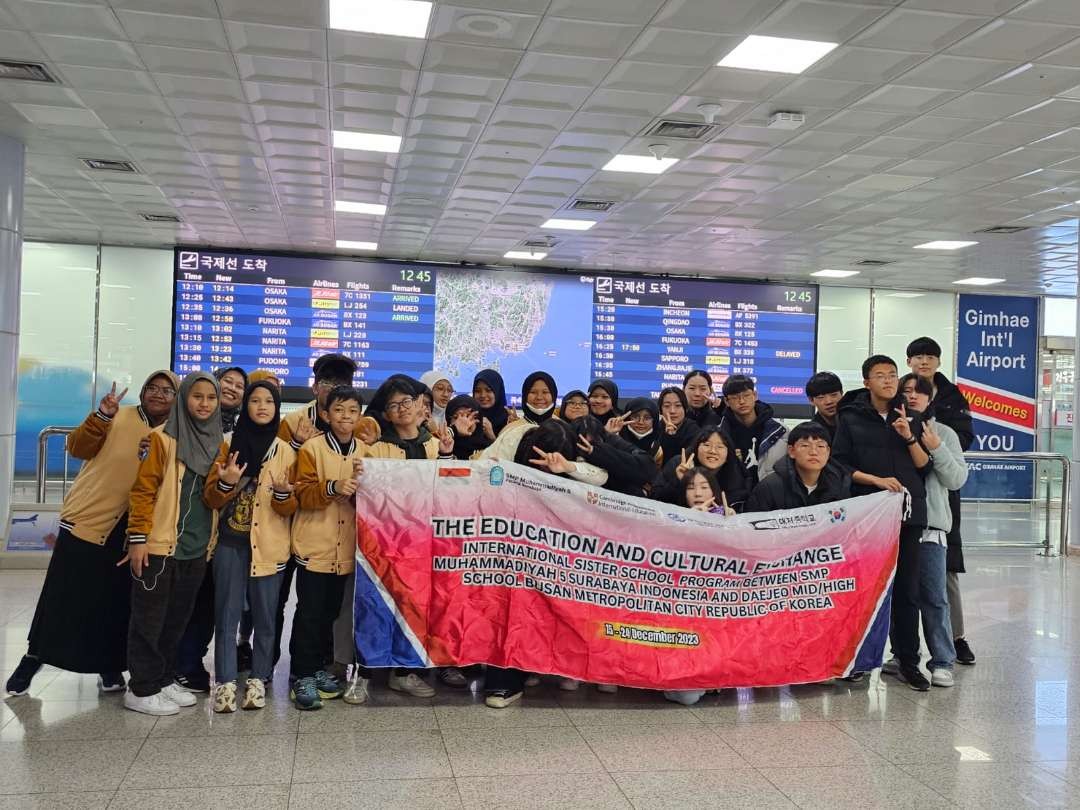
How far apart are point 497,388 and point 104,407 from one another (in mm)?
2610

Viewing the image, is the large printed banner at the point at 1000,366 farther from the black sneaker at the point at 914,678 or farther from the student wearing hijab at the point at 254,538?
the student wearing hijab at the point at 254,538

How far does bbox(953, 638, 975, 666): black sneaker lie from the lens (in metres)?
5.18

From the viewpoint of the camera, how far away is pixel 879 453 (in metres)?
4.67

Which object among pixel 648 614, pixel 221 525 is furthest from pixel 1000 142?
pixel 221 525

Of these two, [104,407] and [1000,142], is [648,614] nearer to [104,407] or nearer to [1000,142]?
[104,407]

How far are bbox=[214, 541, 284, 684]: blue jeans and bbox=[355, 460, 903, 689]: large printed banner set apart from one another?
39 centimetres

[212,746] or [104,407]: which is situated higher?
[104,407]

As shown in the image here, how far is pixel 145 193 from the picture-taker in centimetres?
925

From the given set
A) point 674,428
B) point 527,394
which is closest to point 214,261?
point 527,394

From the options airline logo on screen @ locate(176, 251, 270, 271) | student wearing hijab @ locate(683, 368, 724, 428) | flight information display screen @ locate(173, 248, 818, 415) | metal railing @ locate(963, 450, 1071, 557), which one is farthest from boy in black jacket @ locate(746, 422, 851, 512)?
airline logo on screen @ locate(176, 251, 270, 271)

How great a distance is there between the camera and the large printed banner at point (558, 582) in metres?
4.09

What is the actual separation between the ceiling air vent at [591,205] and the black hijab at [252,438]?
18.0 feet

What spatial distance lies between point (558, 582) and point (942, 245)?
850 cm

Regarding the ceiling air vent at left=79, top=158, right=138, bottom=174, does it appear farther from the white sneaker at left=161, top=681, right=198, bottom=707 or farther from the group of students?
the white sneaker at left=161, top=681, right=198, bottom=707
